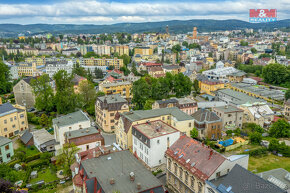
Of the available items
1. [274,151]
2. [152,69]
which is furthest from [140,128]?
[152,69]

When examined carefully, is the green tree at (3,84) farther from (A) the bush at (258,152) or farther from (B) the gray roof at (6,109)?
(A) the bush at (258,152)

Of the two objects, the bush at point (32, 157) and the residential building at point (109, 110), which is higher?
the residential building at point (109, 110)

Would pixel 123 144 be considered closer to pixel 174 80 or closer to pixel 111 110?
pixel 111 110

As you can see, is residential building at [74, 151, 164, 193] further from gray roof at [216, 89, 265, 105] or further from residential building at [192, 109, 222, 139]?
gray roof at [216, 89, 265, 105]

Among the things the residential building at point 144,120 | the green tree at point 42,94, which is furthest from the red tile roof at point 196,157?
the green tree at point 42,94

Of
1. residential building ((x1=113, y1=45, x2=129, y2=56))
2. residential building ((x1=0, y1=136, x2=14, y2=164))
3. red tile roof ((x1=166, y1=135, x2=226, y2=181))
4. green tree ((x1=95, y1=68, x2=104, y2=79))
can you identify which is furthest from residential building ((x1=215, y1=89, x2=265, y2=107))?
residential building ((x1=113, y1=45, x2=129, y2=56))
